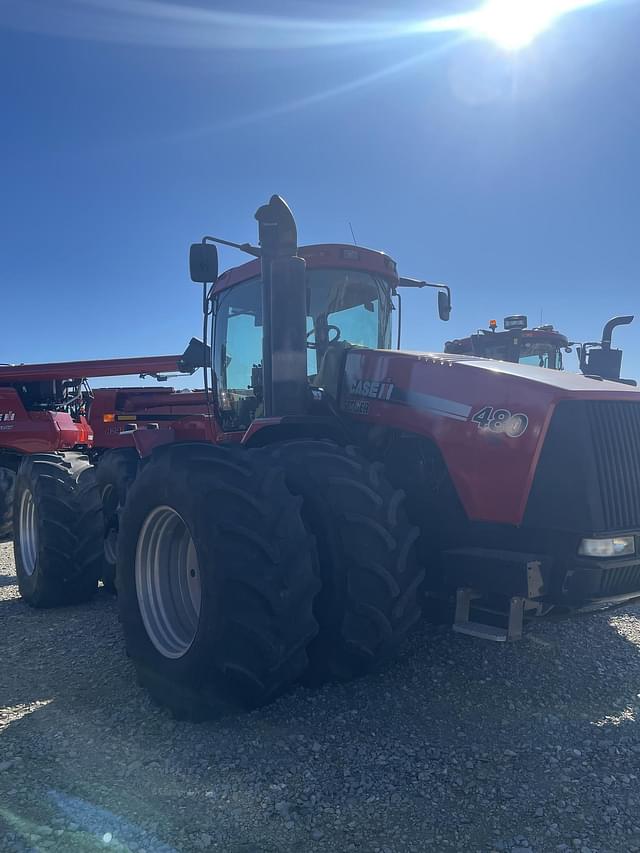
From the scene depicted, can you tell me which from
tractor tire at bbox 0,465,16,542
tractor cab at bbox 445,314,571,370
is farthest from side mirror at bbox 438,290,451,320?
tractor tire at bbox 0,465,16,542

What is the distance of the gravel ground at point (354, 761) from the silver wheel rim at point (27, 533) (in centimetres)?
205

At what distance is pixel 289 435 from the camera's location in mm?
4156

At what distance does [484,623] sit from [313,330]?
7.50 ft

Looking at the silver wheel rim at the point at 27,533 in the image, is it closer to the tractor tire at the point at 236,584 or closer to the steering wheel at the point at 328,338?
the tractor tire at the point at 236,584

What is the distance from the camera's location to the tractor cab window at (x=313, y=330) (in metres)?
4.66

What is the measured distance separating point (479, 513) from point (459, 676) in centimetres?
114

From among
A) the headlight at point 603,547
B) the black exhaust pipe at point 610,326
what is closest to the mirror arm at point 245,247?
the headlight at point 603,547

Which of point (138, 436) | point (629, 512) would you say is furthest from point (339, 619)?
point (138, 436)

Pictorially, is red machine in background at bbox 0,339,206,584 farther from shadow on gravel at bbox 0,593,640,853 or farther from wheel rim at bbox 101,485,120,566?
shadow on gravel at bbox 0,593,640,853

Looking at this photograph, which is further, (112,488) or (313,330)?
(112,488)

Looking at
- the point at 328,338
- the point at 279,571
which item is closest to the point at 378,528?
the point at 279,571

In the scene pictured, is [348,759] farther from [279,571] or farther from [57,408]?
[57,408]

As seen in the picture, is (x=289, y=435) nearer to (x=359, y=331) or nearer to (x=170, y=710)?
(x=359, y=331)

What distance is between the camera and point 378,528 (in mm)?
3242
